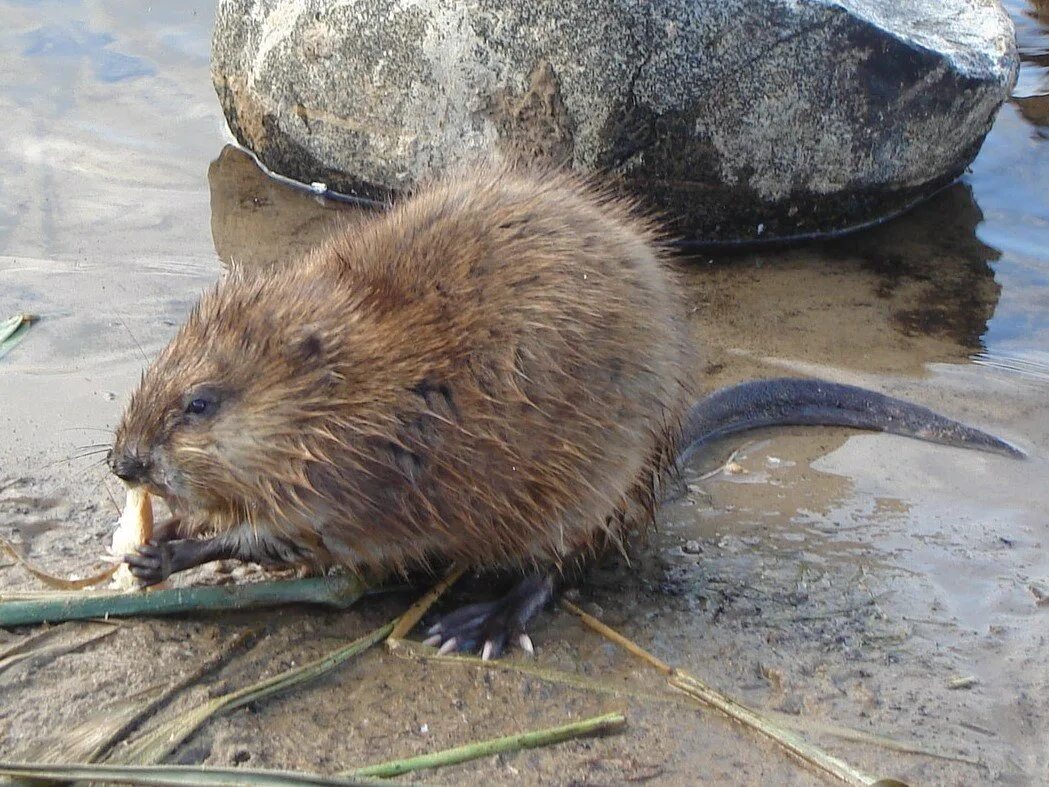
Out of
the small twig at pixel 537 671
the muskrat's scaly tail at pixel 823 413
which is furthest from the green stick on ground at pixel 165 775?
the muskrat's scaly tail at pixel 823 413

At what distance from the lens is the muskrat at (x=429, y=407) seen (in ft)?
8.61

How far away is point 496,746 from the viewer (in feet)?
7.78

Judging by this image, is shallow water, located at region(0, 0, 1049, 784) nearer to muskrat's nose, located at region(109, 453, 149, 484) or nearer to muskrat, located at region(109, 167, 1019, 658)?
muskrat, located at region(109, 167, 1019, 658)

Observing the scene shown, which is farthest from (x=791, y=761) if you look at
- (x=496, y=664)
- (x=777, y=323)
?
(x=777, y=323)

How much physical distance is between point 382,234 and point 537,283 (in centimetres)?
41

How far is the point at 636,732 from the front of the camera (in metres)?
2.49

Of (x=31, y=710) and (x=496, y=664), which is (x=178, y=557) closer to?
(x=31, y=710)

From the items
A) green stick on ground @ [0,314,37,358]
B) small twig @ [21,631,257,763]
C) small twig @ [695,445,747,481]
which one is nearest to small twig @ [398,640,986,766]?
small twig @ [21,631,257,763]

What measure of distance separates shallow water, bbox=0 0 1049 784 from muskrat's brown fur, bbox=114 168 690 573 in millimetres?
277

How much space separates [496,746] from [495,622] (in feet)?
1.55

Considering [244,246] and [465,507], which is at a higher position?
[465,507]

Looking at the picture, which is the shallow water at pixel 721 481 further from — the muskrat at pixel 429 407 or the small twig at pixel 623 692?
the muskrat at pixel 429 407

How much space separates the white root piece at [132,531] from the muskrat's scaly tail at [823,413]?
159 cm

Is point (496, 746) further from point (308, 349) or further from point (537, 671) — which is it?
point (308, 349)
